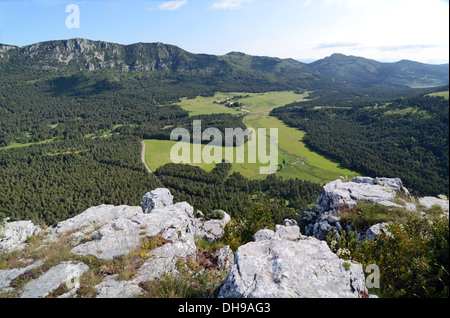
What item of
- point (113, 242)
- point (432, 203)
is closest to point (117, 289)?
point (113, 242)

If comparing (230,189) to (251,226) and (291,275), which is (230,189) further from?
(291,275)

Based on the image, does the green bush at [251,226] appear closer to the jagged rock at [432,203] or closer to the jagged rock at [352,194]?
the jagged rock at [352,194]

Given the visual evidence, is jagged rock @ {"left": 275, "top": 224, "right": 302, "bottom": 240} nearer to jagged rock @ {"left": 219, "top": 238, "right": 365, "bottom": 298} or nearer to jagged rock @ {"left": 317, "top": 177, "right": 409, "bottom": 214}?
jagged rock @ {"left": 219, "top": 238, "right": 365, "bottom": 298}

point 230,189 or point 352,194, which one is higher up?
point 352,194

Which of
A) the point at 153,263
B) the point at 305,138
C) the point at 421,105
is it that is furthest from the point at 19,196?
the point at 421,105

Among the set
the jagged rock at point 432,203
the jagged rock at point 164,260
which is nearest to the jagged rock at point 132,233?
the jagged rock at point 164,260

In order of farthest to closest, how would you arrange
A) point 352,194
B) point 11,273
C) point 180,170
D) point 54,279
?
point 180,170
point 352,194
point 11,273
point 54,279

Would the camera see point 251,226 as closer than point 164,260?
No
